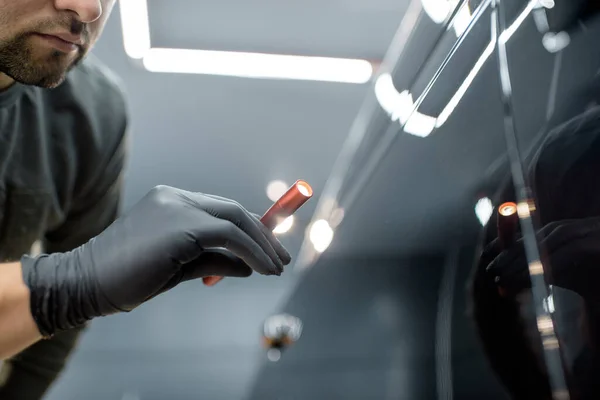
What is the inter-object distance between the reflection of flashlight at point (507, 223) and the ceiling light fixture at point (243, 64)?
1.37m

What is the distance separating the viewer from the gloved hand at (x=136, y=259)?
0.65 metres

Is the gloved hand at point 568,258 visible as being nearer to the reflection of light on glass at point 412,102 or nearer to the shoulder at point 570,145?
the shoulder at point 570,145

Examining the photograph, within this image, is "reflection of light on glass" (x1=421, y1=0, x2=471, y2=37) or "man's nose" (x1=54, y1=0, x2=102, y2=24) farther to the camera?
"man's nose" (x1=54, y1=0, x2=102, y2=24)

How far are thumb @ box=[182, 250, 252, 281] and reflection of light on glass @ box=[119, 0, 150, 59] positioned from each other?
3.39ft

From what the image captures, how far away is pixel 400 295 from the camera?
2.10 ft

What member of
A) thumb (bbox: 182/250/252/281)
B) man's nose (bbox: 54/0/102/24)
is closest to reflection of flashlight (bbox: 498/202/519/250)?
thumb (bbox: 182/250/252/281)

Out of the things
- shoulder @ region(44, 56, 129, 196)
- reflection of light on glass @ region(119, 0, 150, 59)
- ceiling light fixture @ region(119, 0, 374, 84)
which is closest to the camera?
shoulder @ region(44, 56, 129, 196)

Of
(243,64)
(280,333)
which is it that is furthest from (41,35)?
(243,64)

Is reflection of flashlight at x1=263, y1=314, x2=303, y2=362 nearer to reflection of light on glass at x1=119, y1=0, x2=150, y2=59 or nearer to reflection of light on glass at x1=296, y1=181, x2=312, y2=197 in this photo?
reflection of light on glass at x1=296, y1=181, x2=312, y2=197

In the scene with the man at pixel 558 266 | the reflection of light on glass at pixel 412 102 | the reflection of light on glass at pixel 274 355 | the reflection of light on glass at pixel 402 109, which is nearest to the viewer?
the man at pixel 558 266

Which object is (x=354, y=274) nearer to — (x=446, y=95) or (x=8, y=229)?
(x=446, y=95)

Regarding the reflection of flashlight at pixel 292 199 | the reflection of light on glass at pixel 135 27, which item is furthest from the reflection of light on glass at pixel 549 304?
the reflection of light on glass at pixel 135 27

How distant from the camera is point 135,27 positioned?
1591 millimetres

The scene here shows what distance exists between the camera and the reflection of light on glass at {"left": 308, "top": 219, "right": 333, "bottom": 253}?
0.97m
